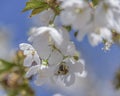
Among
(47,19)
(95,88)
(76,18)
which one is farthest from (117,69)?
(76,18)

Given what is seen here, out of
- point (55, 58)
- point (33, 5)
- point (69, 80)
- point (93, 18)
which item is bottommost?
point (69, 80)

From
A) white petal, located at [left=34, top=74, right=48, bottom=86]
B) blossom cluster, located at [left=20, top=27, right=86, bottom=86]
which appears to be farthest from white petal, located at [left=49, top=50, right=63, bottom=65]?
white petal, located at [left=34, top=74, right=48, bottom=86]

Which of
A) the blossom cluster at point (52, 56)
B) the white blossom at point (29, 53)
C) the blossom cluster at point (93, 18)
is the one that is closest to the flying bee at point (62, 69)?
the blossom cluster at point (52, 56)

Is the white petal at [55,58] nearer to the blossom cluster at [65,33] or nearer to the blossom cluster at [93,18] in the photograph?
the blossom cluster at [65,33]

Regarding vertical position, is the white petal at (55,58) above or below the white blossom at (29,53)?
above

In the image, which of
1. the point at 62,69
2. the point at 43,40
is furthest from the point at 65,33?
the point at 62,69

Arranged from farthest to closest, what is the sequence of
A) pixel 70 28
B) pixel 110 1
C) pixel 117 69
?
pixel 117 69 → pixel 70 28 → pixel 110 1

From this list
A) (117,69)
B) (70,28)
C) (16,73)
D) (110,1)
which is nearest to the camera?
(110,1)

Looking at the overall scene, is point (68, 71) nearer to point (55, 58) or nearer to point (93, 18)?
point (55, 58)

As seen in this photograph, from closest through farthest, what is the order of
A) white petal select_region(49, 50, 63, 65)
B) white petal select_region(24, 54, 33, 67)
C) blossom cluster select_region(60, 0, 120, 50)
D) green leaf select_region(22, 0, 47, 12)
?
blossom cluster select_region(60, 0, 120, 50) → white petal select_region(49, 50, 63, 65) → green leaf select_region(22, 0, 47, 12) → white petal select_region(24, 54, 33, 67)

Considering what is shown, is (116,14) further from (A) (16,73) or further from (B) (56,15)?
(A) (16,73)

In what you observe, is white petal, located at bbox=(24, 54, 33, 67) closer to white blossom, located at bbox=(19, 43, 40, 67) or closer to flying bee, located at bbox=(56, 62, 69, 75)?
white blossom, located at bbox=(19, 43, 40, 67)
